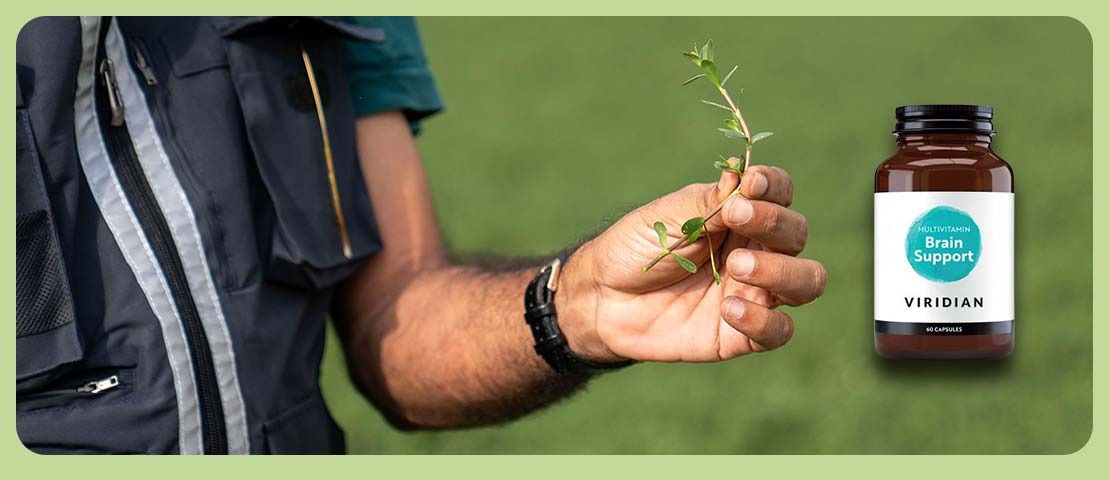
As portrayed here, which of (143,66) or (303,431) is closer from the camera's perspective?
(143,66)

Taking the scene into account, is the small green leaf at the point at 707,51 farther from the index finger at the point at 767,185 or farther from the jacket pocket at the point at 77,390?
the jacket pocket at the point at 77,390

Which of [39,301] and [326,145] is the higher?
[326,145]

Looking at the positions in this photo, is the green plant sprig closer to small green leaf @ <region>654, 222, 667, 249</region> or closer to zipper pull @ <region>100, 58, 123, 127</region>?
small green leaf @ <region>654, 222, 667, 249</region>

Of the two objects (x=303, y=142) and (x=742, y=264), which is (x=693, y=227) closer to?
(x=742, y=264)

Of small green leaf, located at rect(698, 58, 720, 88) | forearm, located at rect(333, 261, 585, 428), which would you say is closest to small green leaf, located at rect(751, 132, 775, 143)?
small green leaf, located at rect(698, 58, 720, 88)

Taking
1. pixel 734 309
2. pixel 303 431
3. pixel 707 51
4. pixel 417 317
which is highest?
pixel 707 51

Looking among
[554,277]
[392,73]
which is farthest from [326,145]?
[554,277]
